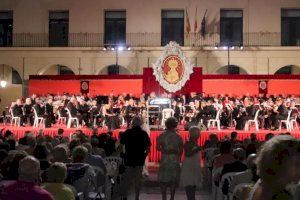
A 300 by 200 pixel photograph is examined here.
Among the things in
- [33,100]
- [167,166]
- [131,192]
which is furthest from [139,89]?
[167,166]

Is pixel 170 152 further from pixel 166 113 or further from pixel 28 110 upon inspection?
pixel 28 110

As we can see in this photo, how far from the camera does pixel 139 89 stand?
26125mm

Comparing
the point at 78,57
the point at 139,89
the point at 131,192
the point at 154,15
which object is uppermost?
the point at 154,15

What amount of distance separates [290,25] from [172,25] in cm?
636

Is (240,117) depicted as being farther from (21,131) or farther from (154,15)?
(154,15)

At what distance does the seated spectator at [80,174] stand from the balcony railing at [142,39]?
72.1ft

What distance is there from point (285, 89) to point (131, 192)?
16471 millimetres

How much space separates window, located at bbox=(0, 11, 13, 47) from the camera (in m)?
30.6

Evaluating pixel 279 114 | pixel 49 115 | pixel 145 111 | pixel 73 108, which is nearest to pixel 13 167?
pixel 145 111

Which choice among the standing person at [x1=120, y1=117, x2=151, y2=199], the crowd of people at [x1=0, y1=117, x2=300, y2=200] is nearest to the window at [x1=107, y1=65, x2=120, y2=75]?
the crowd of people at [x1=0, y1=117, x2=300, y2=200]

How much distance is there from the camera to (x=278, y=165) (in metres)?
2.43

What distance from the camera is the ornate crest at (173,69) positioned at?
21703 millimetres

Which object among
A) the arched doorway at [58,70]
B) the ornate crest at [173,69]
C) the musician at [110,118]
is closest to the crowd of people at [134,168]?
the musician at [110,118]

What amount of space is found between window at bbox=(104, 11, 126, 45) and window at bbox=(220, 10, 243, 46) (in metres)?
5.37
